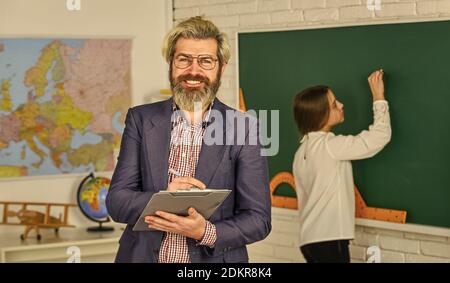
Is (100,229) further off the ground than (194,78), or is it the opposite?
(194,78)

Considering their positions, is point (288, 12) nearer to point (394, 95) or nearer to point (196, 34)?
point (394, 95)

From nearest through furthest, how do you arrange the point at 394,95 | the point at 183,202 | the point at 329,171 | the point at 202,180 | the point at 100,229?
the point at 183,202 < the point at 202,180 < the point at 394,95 < the point at 329,171 < the point at 100,229

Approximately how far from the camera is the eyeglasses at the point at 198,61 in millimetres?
2406

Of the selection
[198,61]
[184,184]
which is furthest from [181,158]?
[198,61]

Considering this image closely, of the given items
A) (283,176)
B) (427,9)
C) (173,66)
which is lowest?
(283,176)

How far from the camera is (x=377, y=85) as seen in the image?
419cm

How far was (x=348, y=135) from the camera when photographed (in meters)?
4.34

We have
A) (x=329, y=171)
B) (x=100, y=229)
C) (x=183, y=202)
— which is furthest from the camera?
(x=100, y=229)

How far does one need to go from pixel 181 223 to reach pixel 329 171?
7.06ft

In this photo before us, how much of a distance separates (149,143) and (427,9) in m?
2.11

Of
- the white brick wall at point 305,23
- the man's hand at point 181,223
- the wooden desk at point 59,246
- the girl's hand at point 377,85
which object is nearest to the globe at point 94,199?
the wooden desk at point 59,246

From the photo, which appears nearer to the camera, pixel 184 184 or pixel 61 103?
pixel 184 184

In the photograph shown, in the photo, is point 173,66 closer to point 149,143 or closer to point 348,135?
point 149,143
